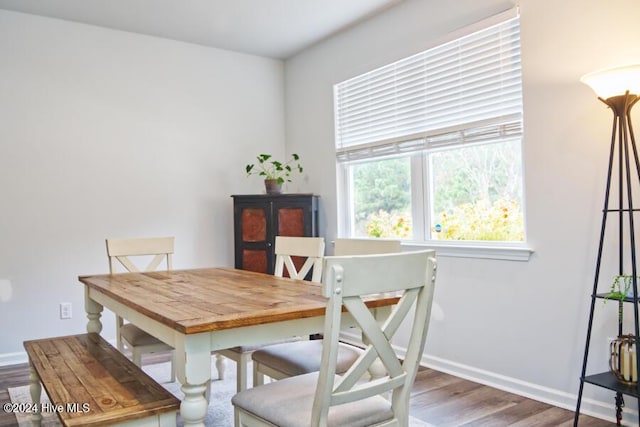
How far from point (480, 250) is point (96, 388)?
222 cm

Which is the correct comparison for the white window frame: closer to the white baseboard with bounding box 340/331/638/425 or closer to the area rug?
the white baseboard with bounding box 340/331/638/425

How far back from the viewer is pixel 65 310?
3.78 meters

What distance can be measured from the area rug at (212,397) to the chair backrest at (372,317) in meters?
1.13

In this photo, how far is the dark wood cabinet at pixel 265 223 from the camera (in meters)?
4.15

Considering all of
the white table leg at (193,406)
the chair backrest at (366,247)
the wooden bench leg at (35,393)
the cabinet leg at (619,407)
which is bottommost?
the cabinet leg at (619,407)

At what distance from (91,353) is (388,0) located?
2.97 meters

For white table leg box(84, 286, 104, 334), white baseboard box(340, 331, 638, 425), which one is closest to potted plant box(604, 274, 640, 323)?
white baseboard box(340, 331, 638, 425)

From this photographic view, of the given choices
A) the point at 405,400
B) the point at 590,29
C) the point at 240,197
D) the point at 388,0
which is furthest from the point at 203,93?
the point at 405,400

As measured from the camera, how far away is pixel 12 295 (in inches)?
142

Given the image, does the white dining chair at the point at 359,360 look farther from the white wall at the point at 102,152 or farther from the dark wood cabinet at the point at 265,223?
the white wall at the point at 102,152

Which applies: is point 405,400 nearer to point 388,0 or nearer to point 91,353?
point 91,353

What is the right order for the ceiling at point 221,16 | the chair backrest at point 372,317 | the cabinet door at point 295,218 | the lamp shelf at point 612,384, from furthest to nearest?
the cabinet door at point 295,218 → the ceiling at point 221,16 → the lamp shelf at point 612,384 → the chair backrest at point 372,317

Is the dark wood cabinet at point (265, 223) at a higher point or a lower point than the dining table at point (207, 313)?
higher

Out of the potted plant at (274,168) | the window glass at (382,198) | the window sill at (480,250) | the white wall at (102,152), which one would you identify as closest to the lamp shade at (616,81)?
the window sill at (480,250)
